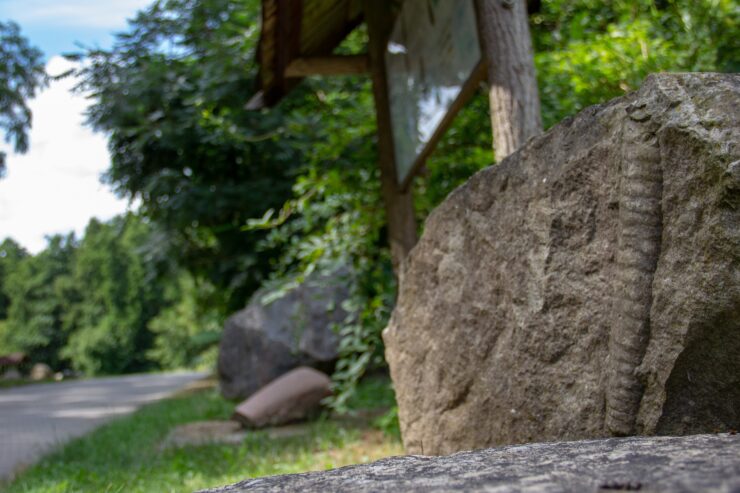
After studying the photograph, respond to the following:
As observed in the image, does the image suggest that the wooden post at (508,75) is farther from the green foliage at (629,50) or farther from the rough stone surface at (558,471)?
the rough stone surface at (558,471)

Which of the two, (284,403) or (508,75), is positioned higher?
(508,75)

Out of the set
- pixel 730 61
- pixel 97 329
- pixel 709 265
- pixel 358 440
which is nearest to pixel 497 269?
pixel 709 265

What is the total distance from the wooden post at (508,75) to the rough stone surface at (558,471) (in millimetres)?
2075

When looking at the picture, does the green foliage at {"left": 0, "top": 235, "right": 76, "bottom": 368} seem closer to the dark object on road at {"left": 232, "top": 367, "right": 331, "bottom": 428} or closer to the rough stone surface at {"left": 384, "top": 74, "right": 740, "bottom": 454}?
the dark object on road at {"left": 232, "top": 367, "right": 331, "bottom": 428}

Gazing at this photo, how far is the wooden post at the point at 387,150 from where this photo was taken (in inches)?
227

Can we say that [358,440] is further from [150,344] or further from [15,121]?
[150,344]

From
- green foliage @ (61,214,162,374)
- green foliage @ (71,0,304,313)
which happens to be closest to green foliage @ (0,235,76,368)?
green foliage @ (61,214,162,374)

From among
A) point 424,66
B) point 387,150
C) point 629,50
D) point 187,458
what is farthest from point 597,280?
point 187,458

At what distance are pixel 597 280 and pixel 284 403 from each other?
236 inches

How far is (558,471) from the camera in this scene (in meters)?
1.64

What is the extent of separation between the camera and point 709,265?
2127mm

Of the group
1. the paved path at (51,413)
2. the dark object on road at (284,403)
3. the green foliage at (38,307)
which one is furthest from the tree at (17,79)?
the green foliage at (38,307)

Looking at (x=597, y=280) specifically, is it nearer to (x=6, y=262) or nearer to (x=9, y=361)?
(x=9, y=361)

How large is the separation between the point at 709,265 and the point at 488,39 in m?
2.13
